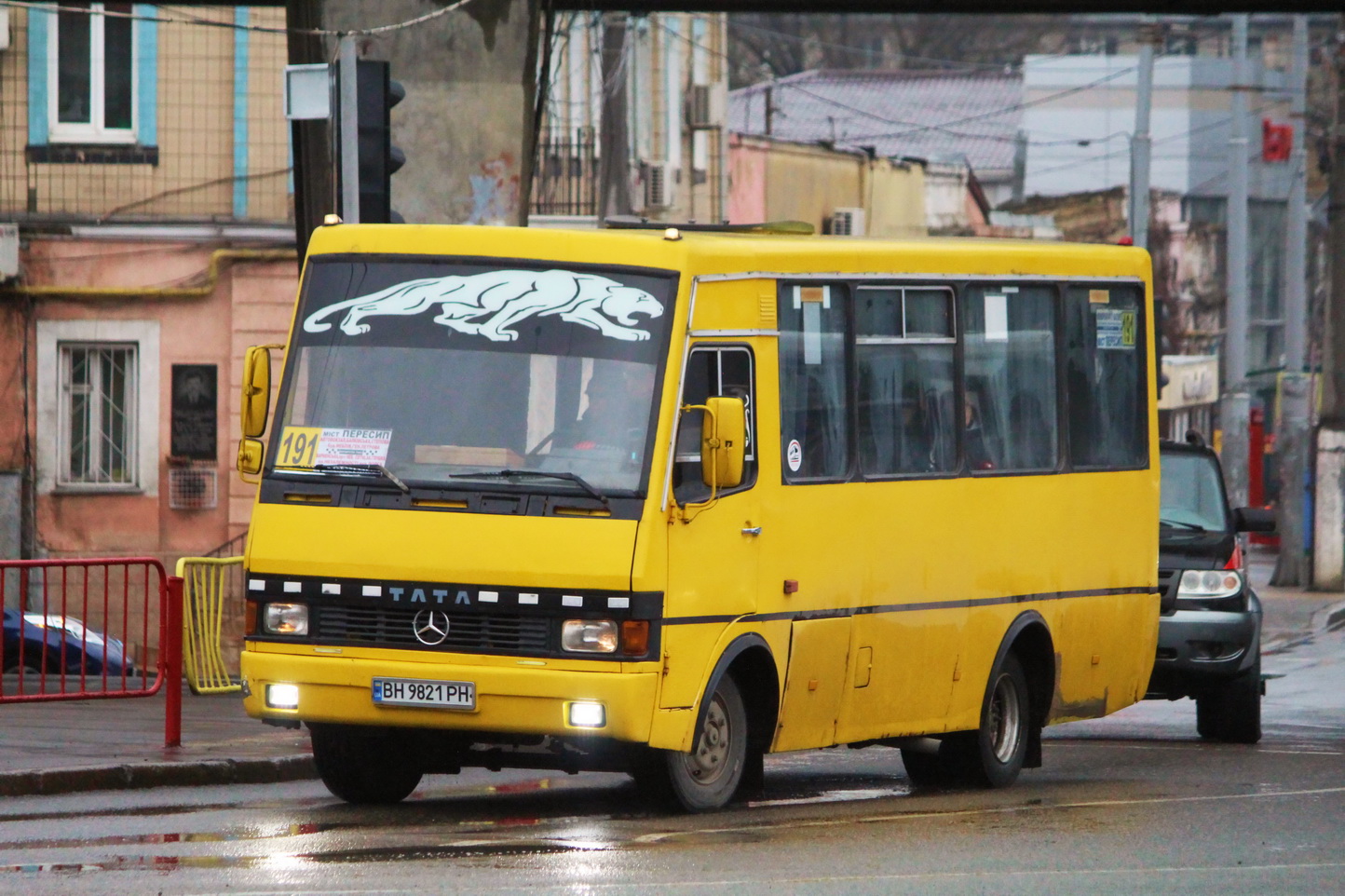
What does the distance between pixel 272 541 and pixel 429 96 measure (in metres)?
6.84

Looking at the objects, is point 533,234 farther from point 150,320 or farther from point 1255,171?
point 1255,171

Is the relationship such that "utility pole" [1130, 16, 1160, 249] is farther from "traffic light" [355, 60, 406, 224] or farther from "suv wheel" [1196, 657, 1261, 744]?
"traffic light" [355, 60, 406, 224]

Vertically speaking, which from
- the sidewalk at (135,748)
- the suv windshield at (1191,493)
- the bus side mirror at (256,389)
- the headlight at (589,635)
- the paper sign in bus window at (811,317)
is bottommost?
the sidewalk at (135,748)

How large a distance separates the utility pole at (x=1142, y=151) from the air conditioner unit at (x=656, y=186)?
22.9 ft

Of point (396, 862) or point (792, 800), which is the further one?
point (792, 800)

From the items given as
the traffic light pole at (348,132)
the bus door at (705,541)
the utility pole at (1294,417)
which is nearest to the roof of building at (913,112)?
the utility pole at (1294,417)

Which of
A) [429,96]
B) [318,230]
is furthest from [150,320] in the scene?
[318,230]

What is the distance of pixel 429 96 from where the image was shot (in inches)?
655

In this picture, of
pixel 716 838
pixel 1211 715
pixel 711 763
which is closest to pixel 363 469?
pixel 711 763

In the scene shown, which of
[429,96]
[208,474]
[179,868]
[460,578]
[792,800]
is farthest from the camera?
[208,474]

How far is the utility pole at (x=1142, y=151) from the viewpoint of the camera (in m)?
33.8

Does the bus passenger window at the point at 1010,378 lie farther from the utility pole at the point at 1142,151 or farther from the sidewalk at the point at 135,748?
the utility pole at the point at 1142,151

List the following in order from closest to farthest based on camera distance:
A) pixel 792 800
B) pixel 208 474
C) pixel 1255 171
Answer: pixel 792 800 → pixel 208 474 → pixel 1255 171

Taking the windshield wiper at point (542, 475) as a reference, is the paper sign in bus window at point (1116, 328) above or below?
above
